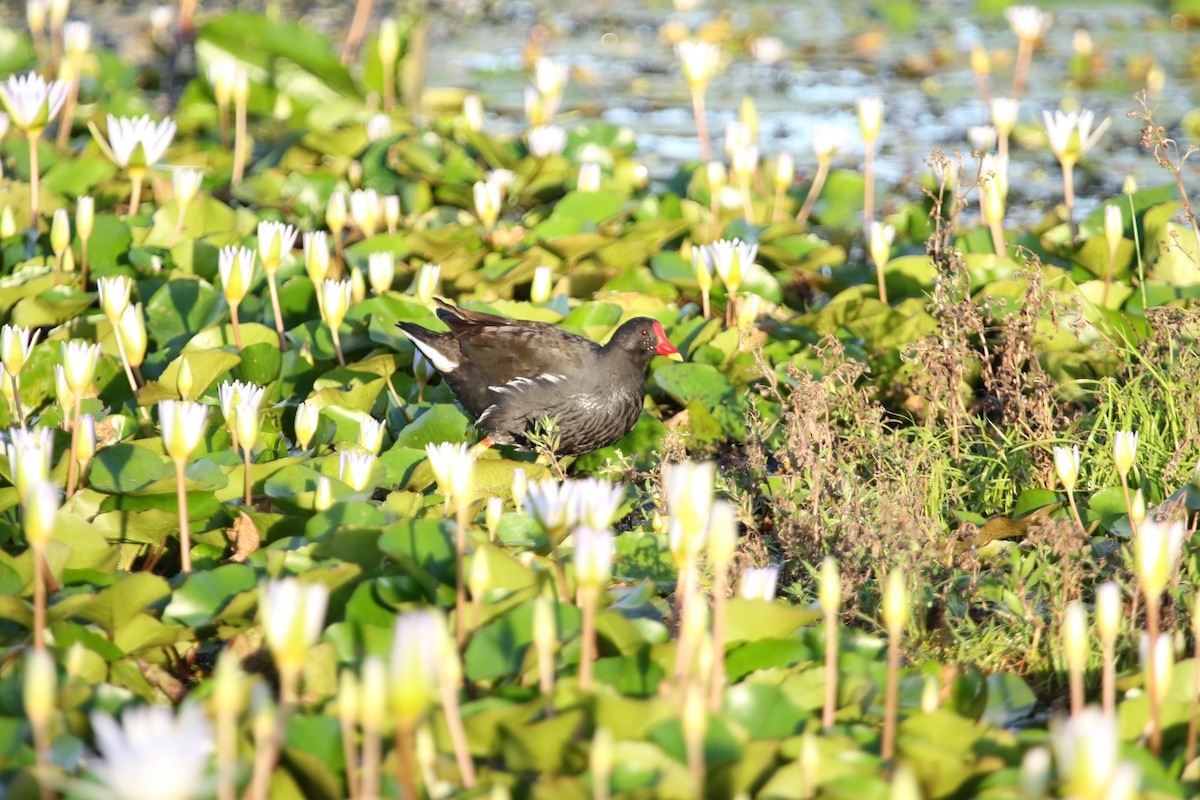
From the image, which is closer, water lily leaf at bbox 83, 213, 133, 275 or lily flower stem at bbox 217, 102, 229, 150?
water lily leaf at bbox 83, 213, 133, 275

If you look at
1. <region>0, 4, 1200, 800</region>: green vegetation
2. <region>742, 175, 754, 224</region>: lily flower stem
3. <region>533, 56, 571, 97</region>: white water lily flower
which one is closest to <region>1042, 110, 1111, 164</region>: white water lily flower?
<region>0, 4, 1200, 800</region>: green vegetation

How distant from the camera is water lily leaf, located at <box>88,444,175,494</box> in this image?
309cm

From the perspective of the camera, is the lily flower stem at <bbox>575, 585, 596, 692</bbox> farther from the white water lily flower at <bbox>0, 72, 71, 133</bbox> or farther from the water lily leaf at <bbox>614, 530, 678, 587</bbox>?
the white water lily flower at <bbox>0, 72, 71, 133</bbox>

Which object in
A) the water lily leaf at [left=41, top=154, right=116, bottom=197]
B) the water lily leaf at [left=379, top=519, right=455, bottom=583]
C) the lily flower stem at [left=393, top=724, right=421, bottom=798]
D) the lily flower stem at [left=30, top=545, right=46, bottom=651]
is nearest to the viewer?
the lily flower stem at [left=393, top=724, right=421, bottom=798]

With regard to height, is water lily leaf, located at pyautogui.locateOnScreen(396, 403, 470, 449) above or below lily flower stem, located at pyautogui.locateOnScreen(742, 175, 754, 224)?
below

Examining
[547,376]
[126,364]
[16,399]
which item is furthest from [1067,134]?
[16,399]

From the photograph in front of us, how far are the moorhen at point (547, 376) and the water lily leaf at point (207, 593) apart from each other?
4.66 ft

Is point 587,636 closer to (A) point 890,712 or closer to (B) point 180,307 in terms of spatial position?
(A) point 890,712

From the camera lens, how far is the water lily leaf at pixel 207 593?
2672mm

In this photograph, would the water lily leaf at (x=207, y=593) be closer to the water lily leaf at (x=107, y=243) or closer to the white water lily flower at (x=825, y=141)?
the water lily leaf at (x=107, y=243)

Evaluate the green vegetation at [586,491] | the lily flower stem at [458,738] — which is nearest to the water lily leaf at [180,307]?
the green vegetation at [586,491]

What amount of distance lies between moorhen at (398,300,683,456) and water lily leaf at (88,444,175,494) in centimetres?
112

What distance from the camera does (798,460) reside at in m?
3.39

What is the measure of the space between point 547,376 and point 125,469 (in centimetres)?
141
